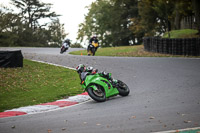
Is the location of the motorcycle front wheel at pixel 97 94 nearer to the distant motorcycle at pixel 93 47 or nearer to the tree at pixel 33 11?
the distant motorcycle at pixel 93 47

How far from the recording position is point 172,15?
43625mm

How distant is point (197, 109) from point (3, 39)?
55.3 meters

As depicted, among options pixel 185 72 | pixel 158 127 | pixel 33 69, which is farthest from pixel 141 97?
pixel 33 69

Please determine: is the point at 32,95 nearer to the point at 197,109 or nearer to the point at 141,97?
the point at 141,97

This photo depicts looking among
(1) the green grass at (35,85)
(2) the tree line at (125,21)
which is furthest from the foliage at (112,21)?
(1) the green grass at (35,85)

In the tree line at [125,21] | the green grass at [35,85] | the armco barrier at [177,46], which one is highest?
the tree line at [125,21]

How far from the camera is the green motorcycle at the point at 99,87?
9.62m

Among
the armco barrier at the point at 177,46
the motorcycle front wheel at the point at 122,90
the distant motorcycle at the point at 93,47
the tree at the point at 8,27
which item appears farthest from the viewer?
the tree at the point at 8,27

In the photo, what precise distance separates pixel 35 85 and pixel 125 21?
4841 cm

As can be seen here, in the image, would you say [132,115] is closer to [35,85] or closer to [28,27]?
[35,85]

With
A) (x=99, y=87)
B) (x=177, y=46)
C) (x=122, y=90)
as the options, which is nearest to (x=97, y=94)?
(x=99, y=87)

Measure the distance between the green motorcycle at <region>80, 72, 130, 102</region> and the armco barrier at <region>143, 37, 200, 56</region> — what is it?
46.7 ft

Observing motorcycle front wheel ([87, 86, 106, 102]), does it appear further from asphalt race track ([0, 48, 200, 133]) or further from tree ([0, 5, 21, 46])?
tree ([0, 5, 21, 46])

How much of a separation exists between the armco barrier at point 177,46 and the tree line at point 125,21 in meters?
14.4
